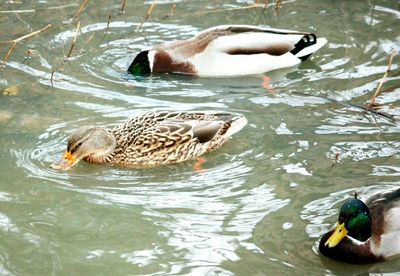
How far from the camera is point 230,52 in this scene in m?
9.40

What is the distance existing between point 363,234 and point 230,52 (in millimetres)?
3927

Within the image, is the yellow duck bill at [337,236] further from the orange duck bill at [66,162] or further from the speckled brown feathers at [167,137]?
the orange duck bill at [66,162]

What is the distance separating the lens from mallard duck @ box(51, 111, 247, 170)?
7.19 metres

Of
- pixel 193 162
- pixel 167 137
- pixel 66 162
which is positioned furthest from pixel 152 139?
pixel 66 162

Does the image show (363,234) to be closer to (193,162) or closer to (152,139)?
(193,162)

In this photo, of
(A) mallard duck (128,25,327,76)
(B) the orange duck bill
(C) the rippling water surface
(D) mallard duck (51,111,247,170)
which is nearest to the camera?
(C) the rippling water surface

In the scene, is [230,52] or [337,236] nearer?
[337,236]

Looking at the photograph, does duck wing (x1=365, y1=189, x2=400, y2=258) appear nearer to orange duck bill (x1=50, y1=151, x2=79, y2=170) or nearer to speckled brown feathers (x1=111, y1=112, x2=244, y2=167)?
speckled brown feathers (x1=111, y1=112, x2=244, y2=167)

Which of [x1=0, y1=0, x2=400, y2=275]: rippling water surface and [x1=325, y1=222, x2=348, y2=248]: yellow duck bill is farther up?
[x1=325, y1=222, x2=348, y2=248]: yellow duck bill

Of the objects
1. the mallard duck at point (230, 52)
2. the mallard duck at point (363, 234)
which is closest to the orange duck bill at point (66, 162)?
the mallard duck at point (363, 234)

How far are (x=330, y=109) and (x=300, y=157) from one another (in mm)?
1081

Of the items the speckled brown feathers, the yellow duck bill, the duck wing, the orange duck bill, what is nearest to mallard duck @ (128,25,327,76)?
the speckled brown feathers

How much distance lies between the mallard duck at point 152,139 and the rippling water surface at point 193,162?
0.32 ft

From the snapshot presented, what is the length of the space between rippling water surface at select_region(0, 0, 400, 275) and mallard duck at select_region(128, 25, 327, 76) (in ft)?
0.48
